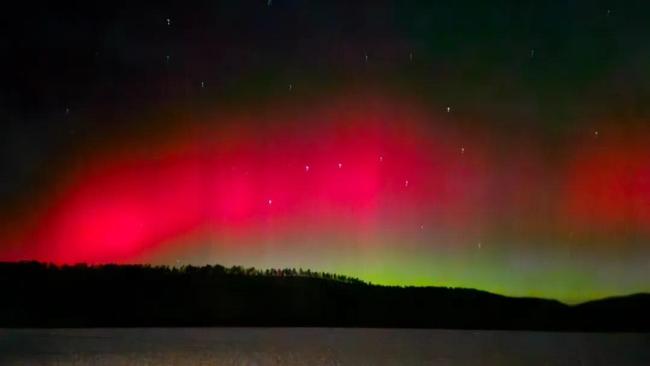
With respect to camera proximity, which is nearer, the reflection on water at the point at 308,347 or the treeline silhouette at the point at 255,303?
the reflection on water at the point at 308,347

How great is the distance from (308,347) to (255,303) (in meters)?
0.79

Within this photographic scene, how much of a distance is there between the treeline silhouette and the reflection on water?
0.15 metres

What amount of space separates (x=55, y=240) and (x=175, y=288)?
2.18 ft

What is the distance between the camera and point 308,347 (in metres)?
3.21

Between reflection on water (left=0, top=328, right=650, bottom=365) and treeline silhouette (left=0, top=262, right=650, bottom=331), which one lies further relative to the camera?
treeline silhouette (left=0, top=262, right=650, bottom=331)

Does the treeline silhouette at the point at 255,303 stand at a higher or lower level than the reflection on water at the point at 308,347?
higher

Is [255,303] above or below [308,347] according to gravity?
above

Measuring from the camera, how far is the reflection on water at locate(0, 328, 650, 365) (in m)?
2.96

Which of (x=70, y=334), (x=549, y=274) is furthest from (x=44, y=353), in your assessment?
(x=549, y=274)

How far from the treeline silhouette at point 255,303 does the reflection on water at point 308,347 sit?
0.49 feet

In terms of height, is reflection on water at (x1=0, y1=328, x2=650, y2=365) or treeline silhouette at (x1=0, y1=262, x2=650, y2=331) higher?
treeline silhouette at (x1=0, y1=262, x2=650, y2=331)

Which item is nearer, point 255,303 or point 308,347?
point 308,347

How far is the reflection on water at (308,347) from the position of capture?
9.71 feet

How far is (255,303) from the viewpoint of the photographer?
394 cm
